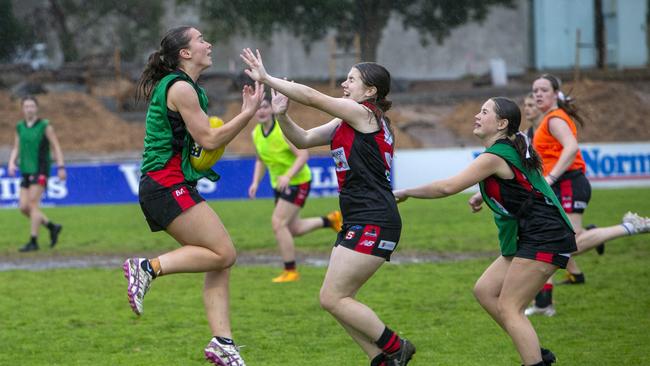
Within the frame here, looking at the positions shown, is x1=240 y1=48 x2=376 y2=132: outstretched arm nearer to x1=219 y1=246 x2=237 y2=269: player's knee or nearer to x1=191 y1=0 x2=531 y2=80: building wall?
x1=219 y1=246 x2=237 y2=269: player's knee

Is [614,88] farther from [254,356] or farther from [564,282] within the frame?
[254,356]

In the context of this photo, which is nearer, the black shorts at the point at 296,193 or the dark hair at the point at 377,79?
Result: the dark hair at the point at 377,79

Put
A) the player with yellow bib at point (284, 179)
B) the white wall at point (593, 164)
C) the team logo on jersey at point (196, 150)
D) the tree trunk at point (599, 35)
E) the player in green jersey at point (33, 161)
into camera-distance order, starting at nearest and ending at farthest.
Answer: the team logo on jersey at point (196, 150)
the player with yellow bib at point (284, 179)
the player in green jersey at point (33, 161)
the white wall at point (593, 164)
the tree trunk at point (599, 35)

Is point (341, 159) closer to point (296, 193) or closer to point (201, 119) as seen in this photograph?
point (201, 119)

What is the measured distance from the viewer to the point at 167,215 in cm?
613

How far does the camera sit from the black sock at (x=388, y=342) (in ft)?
19.7

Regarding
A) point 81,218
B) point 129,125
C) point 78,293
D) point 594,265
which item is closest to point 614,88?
point 129,125

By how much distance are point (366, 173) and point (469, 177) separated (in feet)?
2.04

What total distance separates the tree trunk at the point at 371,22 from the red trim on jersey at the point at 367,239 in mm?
27685

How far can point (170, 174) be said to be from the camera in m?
6.14

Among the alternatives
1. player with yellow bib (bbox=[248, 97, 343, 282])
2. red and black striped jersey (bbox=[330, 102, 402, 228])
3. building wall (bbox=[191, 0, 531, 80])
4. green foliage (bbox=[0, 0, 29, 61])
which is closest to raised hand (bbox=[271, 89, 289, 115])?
red and black striped jersey (bbox=[330, 102, 402, 228])

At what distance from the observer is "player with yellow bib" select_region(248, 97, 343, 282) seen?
1088 cm

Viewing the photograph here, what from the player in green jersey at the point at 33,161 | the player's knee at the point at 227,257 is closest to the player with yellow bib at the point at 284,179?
the player in green jersey at the point at 33,161

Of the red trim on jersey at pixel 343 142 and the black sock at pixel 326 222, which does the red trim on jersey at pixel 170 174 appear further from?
the black sock at pixel 326 222
